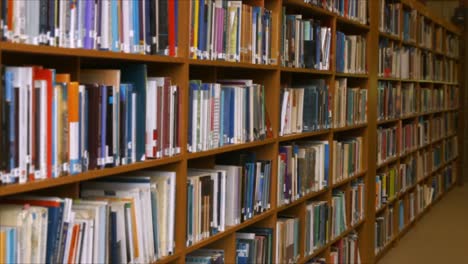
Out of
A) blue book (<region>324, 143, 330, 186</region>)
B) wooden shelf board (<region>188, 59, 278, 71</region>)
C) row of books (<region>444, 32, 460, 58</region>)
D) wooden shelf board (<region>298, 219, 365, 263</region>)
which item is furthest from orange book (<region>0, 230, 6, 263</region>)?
row of books (<region>444, 32, 460, 58</region>)

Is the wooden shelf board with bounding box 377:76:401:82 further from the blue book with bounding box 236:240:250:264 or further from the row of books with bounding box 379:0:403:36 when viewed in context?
the blue book with bounding box 236:240:250:264

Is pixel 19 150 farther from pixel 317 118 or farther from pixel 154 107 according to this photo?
pixel 317 118

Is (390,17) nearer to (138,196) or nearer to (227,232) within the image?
(227,232)

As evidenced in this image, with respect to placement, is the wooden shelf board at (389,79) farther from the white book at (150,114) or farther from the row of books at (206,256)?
the white book at (150,114)

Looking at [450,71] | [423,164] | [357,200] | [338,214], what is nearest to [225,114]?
[338,214]

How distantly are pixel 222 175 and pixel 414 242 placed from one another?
3.84m

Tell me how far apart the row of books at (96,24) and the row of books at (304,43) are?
3.93 ft

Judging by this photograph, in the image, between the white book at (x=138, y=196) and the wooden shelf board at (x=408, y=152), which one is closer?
the white book at (x=138, y=196)

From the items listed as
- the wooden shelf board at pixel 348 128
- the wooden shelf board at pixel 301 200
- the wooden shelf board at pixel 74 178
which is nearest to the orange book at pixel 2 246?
the wooden shelf board at pixel 74 178

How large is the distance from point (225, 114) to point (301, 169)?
1.06 m

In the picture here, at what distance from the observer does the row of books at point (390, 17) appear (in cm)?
534

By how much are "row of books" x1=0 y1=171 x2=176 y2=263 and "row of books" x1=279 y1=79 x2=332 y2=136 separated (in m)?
1.23

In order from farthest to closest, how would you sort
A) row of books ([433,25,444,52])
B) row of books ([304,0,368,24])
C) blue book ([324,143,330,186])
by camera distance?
row of books ([433,25,444,52]), blue book ([324,143,330,186]), row of books ([304,0,368,24])

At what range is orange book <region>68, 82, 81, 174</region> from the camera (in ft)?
6.09
